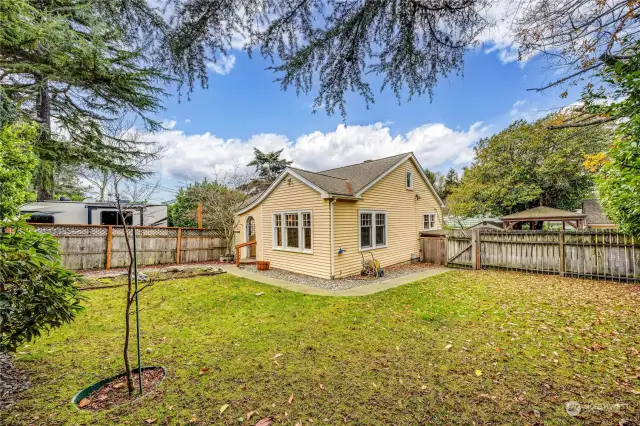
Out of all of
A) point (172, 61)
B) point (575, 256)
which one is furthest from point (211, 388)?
point (575, 256)

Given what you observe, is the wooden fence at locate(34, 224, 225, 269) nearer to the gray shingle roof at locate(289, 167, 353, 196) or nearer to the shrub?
the gray shingle roof at locate(289, 167, 353, 196)

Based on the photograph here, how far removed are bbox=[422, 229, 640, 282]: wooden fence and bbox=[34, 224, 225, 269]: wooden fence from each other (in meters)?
12.8

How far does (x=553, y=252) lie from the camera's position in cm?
922

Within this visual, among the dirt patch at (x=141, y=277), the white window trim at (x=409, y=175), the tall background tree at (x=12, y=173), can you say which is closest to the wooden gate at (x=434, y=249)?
the white window trim at (x=409, y=175)

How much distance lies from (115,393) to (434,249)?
1267cm

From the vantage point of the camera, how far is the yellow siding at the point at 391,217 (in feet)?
31.1

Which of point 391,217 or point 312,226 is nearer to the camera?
point 312,226

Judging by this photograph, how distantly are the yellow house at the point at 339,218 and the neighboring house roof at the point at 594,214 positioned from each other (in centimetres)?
2225

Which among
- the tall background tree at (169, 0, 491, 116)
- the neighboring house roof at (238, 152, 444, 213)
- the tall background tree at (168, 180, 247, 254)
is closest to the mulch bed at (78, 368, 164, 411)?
the tall background tree at (169, 0, 491, 116)

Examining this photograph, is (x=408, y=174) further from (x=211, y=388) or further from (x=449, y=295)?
(x=211, y=388)

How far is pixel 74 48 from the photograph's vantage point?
231 inches

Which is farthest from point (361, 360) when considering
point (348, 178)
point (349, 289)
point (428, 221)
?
point (428, 221)

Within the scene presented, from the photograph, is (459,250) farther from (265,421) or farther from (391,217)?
(265,421)

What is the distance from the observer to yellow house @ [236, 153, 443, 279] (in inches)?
368
